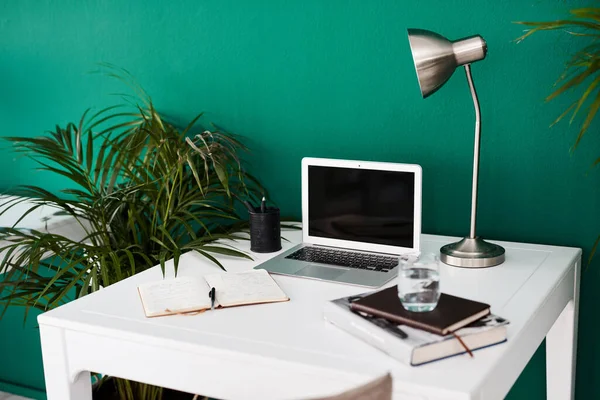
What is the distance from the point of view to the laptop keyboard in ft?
5.55

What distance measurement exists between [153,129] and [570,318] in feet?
4.21

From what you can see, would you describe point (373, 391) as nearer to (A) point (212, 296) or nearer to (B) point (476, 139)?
(A) point (212, 296)

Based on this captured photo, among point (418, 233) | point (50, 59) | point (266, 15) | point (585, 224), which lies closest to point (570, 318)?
point (585, 224)

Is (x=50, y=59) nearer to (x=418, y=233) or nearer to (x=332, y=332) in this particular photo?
(x=418, y=233)

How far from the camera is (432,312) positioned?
127 cm

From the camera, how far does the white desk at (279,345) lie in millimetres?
1170

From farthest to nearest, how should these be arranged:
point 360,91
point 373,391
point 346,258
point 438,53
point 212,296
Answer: point 360,91 → point 346,258 → point 438,53 → point 212,296 → point 373,391

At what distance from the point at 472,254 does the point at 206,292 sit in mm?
611

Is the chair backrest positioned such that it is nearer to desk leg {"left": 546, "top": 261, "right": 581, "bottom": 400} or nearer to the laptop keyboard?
the laptop keyboard

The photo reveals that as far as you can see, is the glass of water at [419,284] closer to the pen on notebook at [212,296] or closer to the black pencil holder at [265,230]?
the pen on notebook at [212,296]

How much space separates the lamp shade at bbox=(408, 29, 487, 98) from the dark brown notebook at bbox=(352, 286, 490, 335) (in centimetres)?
55

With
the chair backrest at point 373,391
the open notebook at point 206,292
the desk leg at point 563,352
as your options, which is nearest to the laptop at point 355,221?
the open notebook at point 206,292

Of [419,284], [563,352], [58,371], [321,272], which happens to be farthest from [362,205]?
[58,371]

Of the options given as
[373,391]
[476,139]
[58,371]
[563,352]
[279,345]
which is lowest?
[563,352]
